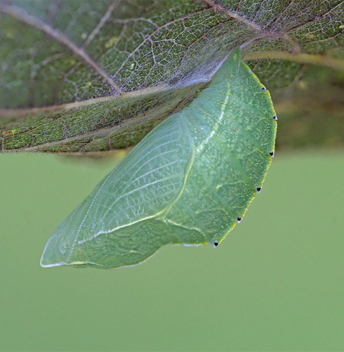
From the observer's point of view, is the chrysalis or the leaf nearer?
the leaf

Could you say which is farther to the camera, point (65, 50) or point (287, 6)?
point (287, 6)

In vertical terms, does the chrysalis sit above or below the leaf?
below

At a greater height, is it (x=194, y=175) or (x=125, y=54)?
(x=125, y=54)

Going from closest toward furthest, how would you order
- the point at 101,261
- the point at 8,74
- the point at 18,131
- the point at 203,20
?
the point at 8,74 < the point at 203,20 < the point at 18,131 < the point at 101,261

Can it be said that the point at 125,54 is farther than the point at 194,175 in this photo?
No

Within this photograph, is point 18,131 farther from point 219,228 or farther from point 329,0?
point 329,0

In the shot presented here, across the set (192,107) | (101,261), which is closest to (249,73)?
(192,107)
